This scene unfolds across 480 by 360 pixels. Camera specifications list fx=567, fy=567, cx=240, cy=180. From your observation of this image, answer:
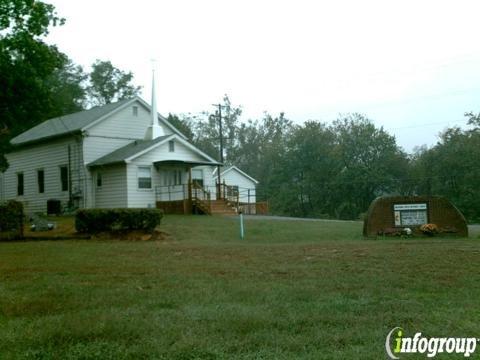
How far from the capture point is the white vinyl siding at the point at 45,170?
3192 centimetres

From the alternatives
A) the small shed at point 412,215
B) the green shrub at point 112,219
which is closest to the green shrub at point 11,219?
the green shrub at point 112,219

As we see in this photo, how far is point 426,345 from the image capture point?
439 cm

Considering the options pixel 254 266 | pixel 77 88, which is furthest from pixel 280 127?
pixel 254 266

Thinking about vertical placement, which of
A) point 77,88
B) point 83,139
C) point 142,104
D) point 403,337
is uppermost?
point 77,88

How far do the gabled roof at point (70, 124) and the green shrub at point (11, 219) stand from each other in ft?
46.2

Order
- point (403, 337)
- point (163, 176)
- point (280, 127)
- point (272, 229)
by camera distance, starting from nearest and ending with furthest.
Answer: point (403, 337) → point (272, 229) → point (163, 176) → point (280, 127)

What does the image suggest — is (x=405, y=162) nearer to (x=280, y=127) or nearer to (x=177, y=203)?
(x=280, y=127)

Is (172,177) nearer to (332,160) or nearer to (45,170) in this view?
(45,170)

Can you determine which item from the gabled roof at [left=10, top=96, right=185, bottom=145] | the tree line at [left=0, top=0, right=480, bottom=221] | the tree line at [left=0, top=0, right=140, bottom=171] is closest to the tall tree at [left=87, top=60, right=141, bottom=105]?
the tree line at [left=0, top=0, right=480, bottom=221]

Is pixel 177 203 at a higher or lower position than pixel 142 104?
lower

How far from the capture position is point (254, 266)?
9297 mm

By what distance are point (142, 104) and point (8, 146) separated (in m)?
8.17

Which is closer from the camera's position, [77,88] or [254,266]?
[254,266]

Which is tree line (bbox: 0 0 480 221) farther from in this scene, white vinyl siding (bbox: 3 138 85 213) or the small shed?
the small shed
